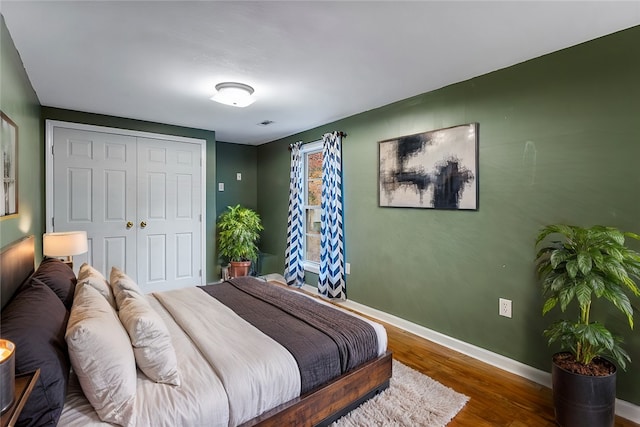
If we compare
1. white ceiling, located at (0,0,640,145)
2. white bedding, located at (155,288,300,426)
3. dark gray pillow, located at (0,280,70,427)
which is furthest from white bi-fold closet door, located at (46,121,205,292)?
dark gray pillow, located at (0,280,70,427)

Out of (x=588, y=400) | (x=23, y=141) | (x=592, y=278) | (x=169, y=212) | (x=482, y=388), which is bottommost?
(x=482, y=388)

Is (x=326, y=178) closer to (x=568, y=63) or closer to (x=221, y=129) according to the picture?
(x=221, y=129)

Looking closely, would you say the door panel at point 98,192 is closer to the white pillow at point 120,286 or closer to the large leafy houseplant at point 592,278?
the white pillow at point 120,286

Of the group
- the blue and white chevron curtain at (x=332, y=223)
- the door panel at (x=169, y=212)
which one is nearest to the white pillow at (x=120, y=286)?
the door panel at (x=169, y=212)

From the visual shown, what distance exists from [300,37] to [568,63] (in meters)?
1.81

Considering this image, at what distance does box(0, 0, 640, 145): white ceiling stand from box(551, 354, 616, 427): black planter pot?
6.55ft

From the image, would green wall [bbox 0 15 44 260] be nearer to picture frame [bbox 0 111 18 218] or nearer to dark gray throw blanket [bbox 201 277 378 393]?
picture frame [bbox 0 111 18 218]

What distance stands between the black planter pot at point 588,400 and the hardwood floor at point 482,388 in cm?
21

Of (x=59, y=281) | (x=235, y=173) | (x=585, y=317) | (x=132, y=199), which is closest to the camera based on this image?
(x=585, y=317)

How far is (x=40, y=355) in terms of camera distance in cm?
111

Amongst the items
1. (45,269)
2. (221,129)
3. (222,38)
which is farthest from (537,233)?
(221,129)

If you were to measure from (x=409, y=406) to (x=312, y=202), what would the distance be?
307cm

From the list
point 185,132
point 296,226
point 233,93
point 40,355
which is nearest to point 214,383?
point 40,355

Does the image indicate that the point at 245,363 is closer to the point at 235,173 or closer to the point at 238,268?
the point at 238,268
